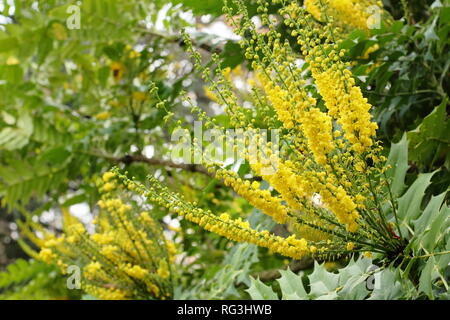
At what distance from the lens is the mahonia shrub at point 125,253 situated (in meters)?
2.34

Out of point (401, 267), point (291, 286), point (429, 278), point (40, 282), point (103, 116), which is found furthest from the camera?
point (103, 116)

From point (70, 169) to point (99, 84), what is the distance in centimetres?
65

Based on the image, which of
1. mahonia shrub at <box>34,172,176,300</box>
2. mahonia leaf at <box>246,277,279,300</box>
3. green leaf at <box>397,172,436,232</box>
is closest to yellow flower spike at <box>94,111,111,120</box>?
mahonia shrub at <box>34,172,176,300</box>

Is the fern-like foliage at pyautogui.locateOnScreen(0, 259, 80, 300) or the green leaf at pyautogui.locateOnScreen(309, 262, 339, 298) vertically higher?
the green leaf at pyautogui.locateOnScreen(309, 262, 339, 298)

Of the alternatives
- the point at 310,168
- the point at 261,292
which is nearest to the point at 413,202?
the point at 310,168

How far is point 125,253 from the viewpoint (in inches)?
95.3

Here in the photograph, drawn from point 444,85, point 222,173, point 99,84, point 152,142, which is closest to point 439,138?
point 444,85

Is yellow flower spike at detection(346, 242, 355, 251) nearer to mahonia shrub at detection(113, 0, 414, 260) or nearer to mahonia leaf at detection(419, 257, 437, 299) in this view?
mahonia shrub at detection(113, 0, 414, 260)

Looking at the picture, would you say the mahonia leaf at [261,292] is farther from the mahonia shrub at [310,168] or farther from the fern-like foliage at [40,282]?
the fern-like foliage at [40,282]

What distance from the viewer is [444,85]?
2170 millimetres

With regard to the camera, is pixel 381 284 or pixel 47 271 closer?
pixel 381 284

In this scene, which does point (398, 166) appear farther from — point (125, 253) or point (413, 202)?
point (125, 253)

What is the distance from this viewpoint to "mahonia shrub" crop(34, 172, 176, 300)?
234 centimetres
